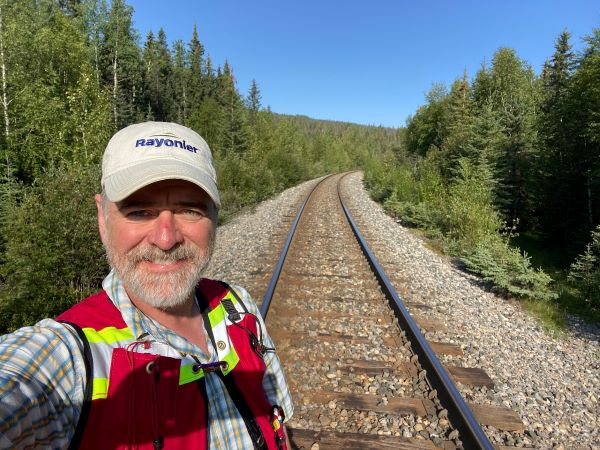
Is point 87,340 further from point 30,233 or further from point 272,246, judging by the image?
point 272,246

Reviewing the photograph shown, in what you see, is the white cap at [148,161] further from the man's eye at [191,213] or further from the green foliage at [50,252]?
the green foliage at [50,252]

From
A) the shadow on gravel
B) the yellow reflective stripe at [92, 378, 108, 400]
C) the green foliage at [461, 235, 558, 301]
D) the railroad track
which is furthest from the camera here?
the green foliage at [461, 235, 558, 301]

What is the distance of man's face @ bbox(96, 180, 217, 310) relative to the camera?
145 cm

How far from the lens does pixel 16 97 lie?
14.2m

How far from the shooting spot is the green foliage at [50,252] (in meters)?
5.96

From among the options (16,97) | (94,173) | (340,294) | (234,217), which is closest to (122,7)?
(16,97)

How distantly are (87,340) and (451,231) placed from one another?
1082cm

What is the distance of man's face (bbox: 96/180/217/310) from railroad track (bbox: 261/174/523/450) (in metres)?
2.03

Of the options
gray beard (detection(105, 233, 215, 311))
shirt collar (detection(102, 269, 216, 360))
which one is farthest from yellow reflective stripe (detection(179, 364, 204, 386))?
gray beard (detection(105, 233, 215, 311))

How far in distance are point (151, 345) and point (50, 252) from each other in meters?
6.48

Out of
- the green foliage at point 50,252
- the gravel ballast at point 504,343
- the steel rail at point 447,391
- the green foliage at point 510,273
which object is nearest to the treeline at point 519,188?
the green foliage at point 510,273

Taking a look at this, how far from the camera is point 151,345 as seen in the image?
125 cm

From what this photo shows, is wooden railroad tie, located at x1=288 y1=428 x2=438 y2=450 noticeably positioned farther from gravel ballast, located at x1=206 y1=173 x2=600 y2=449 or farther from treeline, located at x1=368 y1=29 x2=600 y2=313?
treeline, located at x1=368 y1=29 x2=600 y2=313

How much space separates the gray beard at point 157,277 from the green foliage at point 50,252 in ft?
17.8
